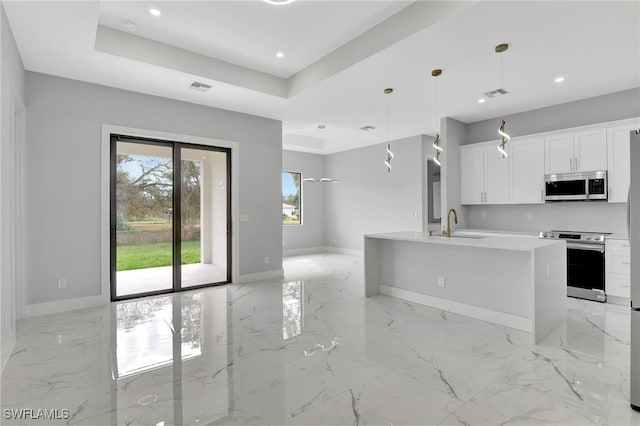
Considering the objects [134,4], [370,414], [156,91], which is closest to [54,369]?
[370,414]

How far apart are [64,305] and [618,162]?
24.9ft

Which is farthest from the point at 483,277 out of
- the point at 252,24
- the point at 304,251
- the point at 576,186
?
the point at 304,251

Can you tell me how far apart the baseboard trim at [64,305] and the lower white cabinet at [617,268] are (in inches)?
264

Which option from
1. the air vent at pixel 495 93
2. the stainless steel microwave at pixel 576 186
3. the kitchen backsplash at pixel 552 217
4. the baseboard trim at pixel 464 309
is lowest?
the baseboard trim at pixel 464 309

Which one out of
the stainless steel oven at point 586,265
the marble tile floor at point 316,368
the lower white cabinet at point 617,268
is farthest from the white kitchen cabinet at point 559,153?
the marble tile floor at point 316,368

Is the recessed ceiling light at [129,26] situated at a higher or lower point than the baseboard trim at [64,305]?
higher

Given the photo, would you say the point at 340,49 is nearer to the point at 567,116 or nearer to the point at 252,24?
the point at 252,24

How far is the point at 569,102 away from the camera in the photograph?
516cm

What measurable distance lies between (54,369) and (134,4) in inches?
131

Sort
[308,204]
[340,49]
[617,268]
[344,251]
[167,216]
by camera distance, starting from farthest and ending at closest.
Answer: [308,204]
[344,251]
[167,216]
[617,268]
[340,49]

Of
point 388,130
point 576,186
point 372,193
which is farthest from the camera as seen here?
point 372,193

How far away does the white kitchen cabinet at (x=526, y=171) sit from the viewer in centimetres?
525

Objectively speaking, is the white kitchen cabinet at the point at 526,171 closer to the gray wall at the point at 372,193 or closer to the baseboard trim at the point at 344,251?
the gray wall at the point at 372,193

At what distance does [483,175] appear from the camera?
19.5 ft
